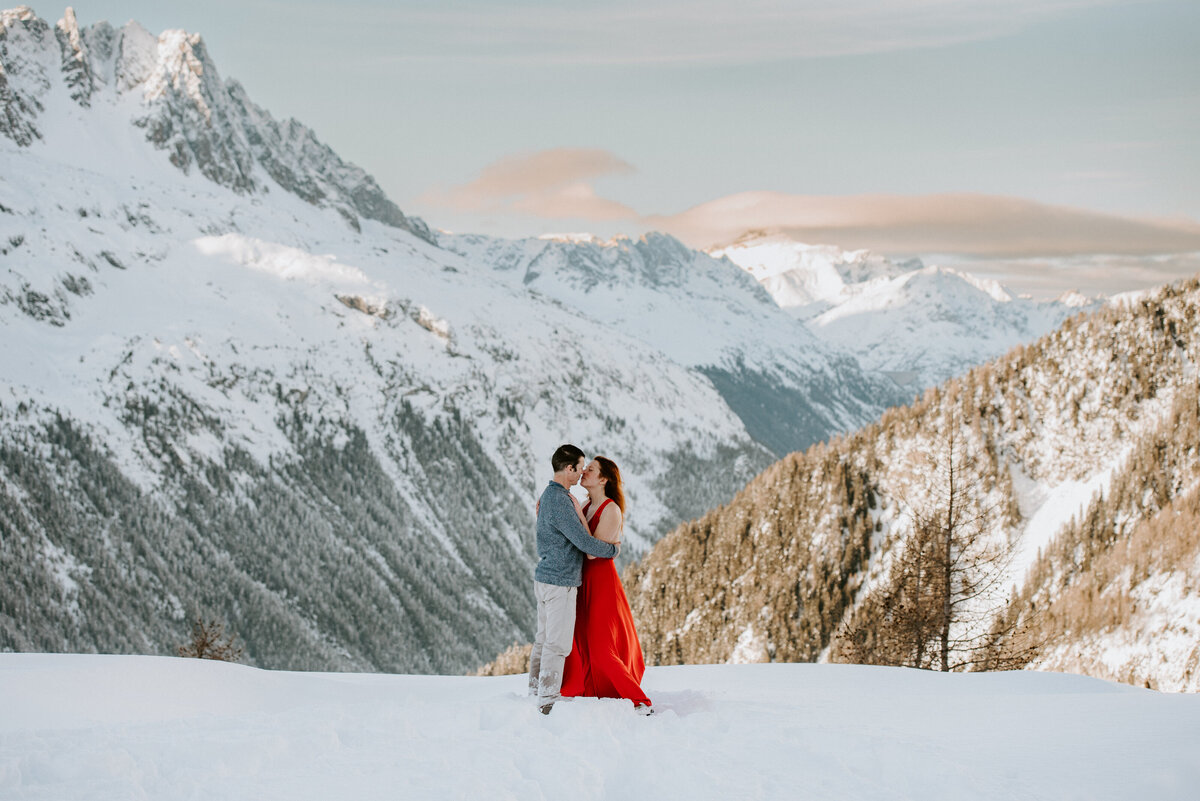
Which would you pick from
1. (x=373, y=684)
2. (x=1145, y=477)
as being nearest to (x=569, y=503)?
(x=373, y=684)

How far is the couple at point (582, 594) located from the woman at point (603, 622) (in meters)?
0.01

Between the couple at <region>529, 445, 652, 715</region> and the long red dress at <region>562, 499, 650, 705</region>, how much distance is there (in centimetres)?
2

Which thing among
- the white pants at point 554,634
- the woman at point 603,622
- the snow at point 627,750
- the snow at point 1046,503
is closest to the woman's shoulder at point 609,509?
the woman at point 603,622

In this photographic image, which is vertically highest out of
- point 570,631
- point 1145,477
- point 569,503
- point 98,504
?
point 569,503

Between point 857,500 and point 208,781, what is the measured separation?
9757 centimetres

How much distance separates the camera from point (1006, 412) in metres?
104

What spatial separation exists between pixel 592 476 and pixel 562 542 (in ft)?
3.57

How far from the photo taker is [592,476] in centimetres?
1369

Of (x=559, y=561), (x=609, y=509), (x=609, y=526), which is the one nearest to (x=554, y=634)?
(x=559, y=561)

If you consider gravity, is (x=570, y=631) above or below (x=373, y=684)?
above

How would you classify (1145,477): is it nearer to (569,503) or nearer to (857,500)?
(857,500)

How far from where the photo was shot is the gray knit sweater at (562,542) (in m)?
13.4

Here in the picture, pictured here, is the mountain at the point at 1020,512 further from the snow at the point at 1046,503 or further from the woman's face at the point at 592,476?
the woman's face at the point at 592,476

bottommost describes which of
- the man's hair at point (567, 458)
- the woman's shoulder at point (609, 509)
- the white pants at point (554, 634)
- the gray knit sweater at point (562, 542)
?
the white pants at point (554, 634)
